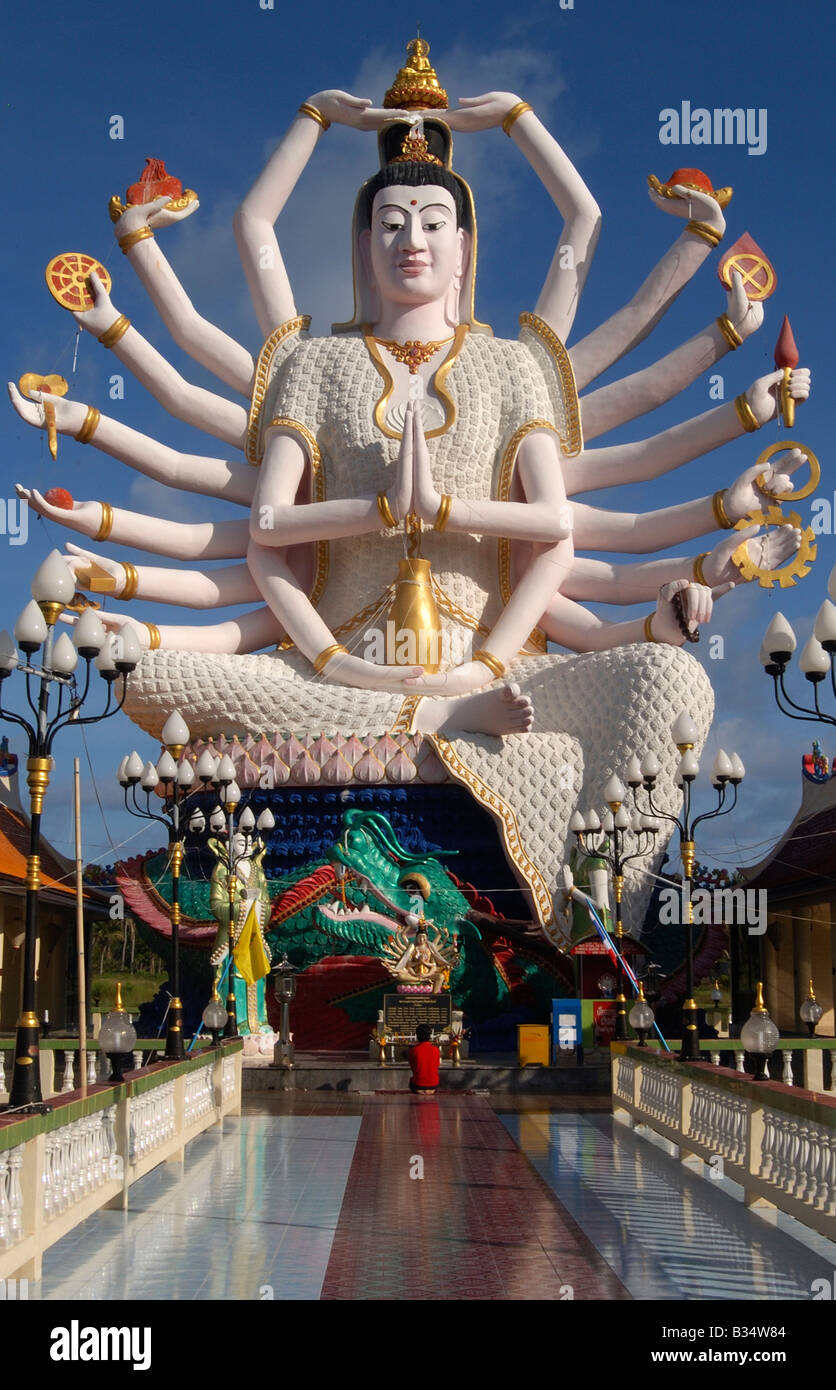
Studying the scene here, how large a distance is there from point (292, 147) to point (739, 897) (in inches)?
522

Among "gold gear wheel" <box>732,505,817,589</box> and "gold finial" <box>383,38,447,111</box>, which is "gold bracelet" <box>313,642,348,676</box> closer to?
"gold gear wheel" <box>732,505,817,589</box>

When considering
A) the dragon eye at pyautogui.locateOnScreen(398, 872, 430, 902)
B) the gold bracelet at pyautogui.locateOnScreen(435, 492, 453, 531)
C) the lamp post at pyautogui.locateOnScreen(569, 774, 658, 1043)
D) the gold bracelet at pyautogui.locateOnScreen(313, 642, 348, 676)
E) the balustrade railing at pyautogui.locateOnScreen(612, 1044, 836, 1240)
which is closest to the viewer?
the balustrade railing at pyautogui.locateOnScreen(612, 1044, 836, 1240)

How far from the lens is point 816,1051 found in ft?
45.3

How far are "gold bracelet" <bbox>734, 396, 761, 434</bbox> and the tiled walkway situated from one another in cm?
1297

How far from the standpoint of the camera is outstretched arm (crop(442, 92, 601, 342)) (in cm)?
2292

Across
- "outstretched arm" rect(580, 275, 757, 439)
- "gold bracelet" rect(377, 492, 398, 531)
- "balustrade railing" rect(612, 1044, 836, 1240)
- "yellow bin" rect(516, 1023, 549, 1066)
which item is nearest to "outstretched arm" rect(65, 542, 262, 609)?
"gold bracelet" rect(377, 492, 398, 531)

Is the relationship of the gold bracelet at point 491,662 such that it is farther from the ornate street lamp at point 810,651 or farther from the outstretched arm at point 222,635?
the ornate street lamp at point 810,651

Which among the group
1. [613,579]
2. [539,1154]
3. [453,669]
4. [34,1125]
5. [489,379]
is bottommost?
[539,1154]

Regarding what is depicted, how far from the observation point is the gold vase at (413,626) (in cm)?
2098

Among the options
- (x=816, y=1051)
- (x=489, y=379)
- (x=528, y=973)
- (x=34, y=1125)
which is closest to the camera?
(x=34, y=1125)

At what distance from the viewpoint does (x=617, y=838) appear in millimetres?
15094

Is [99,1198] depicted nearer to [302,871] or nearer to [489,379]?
[302,871]

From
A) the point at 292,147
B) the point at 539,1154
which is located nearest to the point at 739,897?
the point at 539,1154
